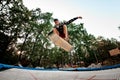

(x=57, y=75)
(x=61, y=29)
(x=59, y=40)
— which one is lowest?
(x=57, y=75)

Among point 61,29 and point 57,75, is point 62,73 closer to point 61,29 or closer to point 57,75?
point 57,75

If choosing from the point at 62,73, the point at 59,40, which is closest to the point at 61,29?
the point at 59,40

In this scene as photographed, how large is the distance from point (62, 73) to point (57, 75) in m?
0.11

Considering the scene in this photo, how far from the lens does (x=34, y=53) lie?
36.9 metres

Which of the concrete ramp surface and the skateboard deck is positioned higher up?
the skateboard deck

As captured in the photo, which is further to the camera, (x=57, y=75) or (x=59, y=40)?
(x=59, y=40)

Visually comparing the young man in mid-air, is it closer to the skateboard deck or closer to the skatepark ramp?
the skateboard deck

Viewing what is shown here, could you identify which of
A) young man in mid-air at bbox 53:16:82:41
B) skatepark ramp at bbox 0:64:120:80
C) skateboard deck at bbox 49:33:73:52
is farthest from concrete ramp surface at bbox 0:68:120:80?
young man in mid-air at bbox 53:16:82:41

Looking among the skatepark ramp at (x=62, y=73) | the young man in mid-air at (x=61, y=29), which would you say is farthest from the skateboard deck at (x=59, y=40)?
the skatepark ramp at (x=62, y=73)

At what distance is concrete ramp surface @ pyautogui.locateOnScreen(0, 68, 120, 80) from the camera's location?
3416 mm

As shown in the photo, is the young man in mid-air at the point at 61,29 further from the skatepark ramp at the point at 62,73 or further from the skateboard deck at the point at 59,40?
the skatepark ramp at the point at 62,73

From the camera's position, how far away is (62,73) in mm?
4105

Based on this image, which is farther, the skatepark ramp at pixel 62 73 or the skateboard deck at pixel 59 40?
the skateboard deck at pixel 59 40

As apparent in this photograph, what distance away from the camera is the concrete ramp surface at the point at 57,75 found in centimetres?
342
